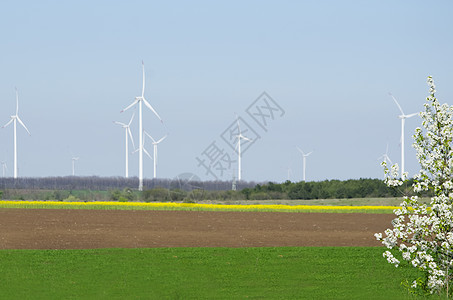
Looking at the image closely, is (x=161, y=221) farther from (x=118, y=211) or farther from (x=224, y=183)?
(x=224, y=183)

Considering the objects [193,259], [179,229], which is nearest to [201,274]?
[193,259]

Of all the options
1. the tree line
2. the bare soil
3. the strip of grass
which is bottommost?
the strip of grass

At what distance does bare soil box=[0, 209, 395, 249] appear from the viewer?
32812mm

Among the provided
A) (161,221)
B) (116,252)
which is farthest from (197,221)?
(116,252)

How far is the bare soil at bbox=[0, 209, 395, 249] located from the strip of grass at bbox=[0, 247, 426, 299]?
12.3 feet

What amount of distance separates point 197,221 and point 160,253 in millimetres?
16725

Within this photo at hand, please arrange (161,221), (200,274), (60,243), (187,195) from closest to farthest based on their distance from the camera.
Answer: (200,274) → (60,243) → (161,221) → (187,195)

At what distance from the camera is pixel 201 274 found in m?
23.0

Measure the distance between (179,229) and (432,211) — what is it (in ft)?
74.7

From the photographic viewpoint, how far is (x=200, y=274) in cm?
2297

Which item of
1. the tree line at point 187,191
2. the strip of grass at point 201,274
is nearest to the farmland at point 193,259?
the strip of grass at point 201,274

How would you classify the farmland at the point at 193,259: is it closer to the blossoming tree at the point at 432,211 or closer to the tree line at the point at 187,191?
the blossoming tree at the point at 432,211

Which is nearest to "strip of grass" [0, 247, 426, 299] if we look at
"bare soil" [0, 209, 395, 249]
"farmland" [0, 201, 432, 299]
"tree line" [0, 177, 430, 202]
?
"farmland" [0, 201, 432, 299]

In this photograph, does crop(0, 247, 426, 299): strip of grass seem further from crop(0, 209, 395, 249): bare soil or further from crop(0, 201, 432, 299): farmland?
crop(0, 209, 395, 249): bare soil
